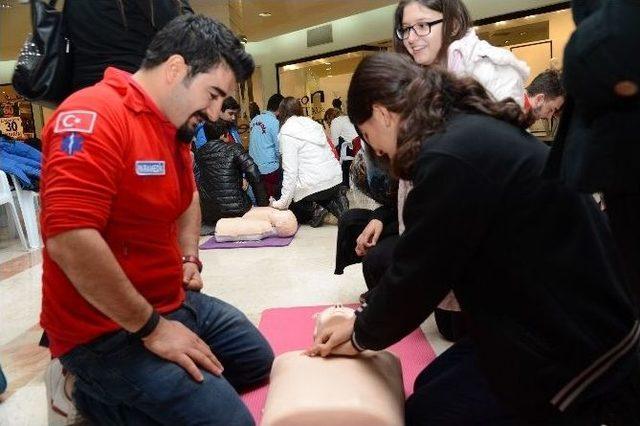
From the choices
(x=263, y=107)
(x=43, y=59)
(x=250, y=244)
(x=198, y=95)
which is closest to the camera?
(x=198, y=95)

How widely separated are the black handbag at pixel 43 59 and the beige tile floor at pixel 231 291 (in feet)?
3.60

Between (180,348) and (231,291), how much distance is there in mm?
1846

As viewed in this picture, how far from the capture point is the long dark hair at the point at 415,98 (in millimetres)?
1233

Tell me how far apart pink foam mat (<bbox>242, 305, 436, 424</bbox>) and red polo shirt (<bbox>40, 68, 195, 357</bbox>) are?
51 centimetres

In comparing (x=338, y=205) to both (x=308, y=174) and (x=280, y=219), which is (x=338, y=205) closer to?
(x=308, y=174)

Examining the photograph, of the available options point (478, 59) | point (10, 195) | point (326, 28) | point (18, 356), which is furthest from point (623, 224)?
point (326, 28)

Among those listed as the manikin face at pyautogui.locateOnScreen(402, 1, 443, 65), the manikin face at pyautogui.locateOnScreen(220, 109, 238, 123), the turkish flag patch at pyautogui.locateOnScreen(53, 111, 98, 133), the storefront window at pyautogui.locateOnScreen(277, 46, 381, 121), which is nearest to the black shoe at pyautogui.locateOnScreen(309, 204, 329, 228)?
the manikin face at pyautogui.locateOnScreen(220, 109, 238, 123)

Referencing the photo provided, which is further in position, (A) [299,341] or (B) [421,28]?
(A) [299,341]

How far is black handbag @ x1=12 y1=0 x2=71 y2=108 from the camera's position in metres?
1.76

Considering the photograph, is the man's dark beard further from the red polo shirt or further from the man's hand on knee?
the man's hand on knee

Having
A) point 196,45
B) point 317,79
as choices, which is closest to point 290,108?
point 196,45

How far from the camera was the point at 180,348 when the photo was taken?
1457 mm

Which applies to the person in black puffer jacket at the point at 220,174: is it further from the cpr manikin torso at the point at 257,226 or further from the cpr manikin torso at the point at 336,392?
the cpr manikin torso at the point at 336,392

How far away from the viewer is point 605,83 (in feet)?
2.74
